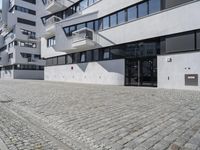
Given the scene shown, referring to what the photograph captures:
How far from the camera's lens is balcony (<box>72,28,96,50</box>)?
2019 centimetres

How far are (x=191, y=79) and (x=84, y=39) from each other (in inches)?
470

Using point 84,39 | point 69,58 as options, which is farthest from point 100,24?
point 69,58

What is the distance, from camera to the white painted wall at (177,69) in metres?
12.7

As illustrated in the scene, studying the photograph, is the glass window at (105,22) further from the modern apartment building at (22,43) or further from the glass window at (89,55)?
the modern apartment building at (22,43)

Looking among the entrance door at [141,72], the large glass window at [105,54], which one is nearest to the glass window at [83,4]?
the large glass window at [105,54]

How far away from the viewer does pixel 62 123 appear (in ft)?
17.1

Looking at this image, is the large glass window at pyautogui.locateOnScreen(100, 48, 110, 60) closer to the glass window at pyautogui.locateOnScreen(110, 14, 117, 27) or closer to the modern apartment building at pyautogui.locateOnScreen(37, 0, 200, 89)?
the modern apartment building at pyautogui.locateOnScreen(37, 0, 200, 89)

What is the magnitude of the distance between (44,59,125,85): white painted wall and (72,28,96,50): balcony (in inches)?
90.0

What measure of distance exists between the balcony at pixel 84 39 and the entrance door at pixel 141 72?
5.24 meters

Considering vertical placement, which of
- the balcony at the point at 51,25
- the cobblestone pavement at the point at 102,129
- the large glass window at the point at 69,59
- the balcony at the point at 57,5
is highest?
the balcony at the point at 57,5

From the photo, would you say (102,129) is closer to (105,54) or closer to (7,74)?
(105,54)

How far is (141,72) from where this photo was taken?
1645 cm

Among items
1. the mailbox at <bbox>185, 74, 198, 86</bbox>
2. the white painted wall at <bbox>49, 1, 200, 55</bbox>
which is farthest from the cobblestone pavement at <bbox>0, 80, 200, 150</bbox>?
the white painted wall at <bbox>49, 1, 200, 55</bbox>

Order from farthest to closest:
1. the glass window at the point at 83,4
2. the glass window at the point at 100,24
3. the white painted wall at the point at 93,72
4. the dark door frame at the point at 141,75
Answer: the glass window at the point at 83,4, the glass window at the point at 100,24, the white painted wall at the point at 93,72, the dark door frame at the point at 141,75
